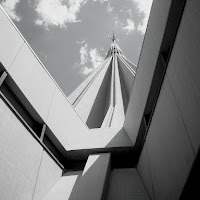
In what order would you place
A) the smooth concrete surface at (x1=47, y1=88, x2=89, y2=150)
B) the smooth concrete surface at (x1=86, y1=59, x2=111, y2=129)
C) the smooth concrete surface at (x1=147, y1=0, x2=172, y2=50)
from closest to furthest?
the smooth concrete surface at (x1=147, y1=0, x2=172, y2=50), the smooth concrete surface at (x1=47, y1=88, x2=89, y2=150), the smooth concrete surface at (x1=86, y1=59, x2=111, y2=129)

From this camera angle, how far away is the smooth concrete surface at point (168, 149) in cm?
268

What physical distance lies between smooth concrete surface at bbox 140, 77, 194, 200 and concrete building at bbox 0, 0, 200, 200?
1 centimetres

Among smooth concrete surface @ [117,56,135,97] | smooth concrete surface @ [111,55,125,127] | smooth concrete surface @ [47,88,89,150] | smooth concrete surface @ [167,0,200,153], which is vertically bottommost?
smooth concrete surface @ [167,0,200,153]

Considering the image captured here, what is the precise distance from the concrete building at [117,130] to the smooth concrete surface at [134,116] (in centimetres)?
2

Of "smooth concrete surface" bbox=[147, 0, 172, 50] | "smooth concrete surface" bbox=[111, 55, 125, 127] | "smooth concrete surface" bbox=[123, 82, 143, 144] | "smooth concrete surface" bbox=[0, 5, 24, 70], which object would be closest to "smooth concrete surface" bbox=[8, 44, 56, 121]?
"smooth concrete surface" bbox=[0, 5, 24, 70]

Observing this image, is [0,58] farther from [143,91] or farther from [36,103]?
[143,91]

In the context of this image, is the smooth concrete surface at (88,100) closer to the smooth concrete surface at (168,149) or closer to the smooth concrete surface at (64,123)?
the smooth concrete surface at (64,123)

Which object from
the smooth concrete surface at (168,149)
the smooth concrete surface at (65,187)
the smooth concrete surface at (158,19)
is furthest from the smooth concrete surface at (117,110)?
the smooth concrete surface at (158,19)

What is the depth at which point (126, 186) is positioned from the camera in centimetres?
458

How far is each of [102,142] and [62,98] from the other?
154cm

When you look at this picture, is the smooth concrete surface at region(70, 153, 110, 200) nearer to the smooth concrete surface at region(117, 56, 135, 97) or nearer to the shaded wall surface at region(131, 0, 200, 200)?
the shaded wall surface at region(131, 0, 200, 200)

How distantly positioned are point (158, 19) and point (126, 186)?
3.34 meters

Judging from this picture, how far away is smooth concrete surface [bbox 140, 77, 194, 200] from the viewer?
8.78ft

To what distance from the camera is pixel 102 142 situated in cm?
565
